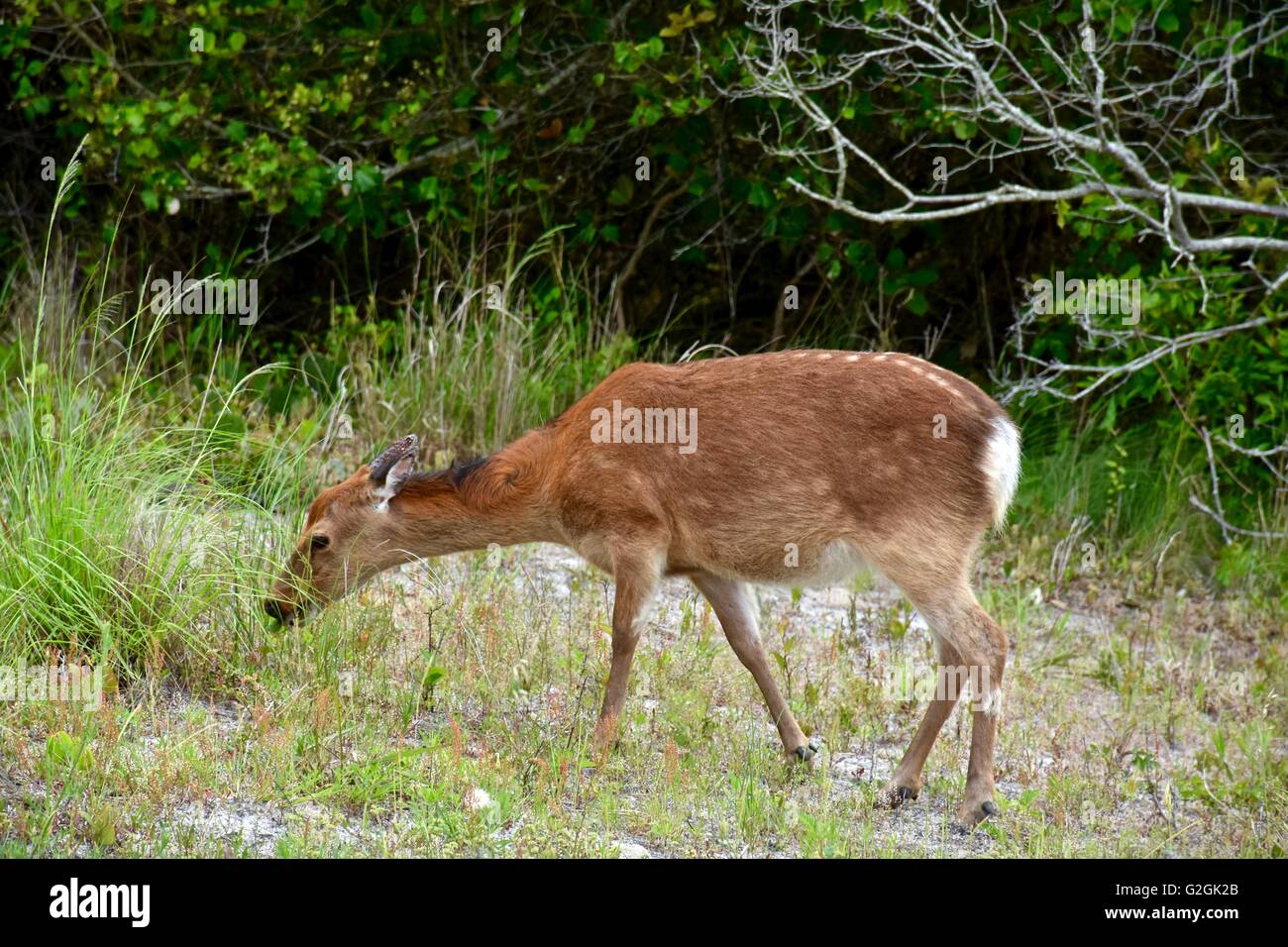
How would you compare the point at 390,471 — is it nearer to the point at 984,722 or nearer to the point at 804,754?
the point at 804,754

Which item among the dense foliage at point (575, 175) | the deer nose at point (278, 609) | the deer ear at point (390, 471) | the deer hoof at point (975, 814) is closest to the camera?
the deer hoof at point (975, 814)

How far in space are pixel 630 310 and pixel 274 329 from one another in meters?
2.63

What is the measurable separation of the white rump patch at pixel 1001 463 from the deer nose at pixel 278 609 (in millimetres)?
2725

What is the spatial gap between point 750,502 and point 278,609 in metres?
1.90

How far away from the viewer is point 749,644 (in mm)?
6656

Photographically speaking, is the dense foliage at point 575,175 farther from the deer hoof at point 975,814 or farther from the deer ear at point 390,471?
the deer hoof at point 975,814

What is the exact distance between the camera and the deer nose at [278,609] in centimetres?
666

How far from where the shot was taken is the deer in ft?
20.1

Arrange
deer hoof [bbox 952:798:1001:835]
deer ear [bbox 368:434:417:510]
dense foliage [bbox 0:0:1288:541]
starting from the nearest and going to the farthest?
deer hoof [bbox 952:798:1001:835] → deer ear [bbox 368:434:417:510] → dense foliage [bbox 0:0:1288:541]

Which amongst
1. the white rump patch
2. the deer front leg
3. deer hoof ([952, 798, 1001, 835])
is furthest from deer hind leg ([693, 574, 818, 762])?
the white rump patch

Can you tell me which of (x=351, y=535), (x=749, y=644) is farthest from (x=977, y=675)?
(x=351, y=535)

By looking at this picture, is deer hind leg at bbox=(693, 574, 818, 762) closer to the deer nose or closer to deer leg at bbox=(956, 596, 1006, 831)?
deer leg at bbox=(956, 596, 1006, 831)

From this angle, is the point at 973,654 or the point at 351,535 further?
the point at 351,535

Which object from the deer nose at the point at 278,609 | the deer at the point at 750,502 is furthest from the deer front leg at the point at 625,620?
the deer nose at the point at 278,609
